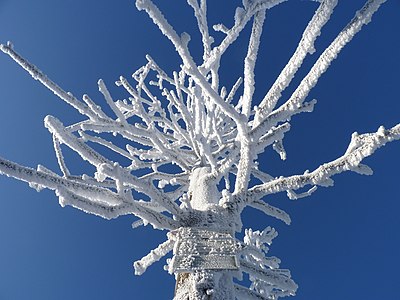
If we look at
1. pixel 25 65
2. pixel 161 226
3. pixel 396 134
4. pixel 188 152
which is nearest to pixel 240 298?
pixel 161 226

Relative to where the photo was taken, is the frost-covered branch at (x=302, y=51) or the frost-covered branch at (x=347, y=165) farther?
the frost-covered branch at (x=302, y=51)

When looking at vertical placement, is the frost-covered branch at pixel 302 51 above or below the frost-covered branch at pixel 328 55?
above

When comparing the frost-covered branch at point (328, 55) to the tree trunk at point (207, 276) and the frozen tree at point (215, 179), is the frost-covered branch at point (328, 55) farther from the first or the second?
the tree trunk at point (207, 276)

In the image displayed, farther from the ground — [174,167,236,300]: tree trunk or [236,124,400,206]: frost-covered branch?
[236,124,400,206]: frost-covered branch

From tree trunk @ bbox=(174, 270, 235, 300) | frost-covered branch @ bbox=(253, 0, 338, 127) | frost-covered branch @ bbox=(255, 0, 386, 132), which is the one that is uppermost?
frost-covered branch @ bbox=(253, 0, 338, 127)

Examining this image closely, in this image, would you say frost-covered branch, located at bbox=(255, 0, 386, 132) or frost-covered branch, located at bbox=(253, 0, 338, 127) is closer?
frost-covered branch, located at bbox=(255, 0, 386, 132)

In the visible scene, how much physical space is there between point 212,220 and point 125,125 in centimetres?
125

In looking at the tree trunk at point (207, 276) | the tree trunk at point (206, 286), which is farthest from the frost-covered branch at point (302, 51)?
the tree trunk at point (206, 286)

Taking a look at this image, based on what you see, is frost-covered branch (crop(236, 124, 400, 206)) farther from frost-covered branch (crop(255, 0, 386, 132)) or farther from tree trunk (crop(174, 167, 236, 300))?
frost-covered branch (crop(255, 0, 386, 132))

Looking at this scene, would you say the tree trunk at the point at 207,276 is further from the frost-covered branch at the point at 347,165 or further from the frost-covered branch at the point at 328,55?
the frost-covered branch at the point at 328,55

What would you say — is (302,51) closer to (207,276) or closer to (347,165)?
(347,165)

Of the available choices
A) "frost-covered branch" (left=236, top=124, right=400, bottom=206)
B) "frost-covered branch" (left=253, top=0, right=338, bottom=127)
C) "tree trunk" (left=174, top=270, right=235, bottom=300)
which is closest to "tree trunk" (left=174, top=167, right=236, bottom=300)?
"tree trunk" (left=174, top=270, right=235, bottom=300)

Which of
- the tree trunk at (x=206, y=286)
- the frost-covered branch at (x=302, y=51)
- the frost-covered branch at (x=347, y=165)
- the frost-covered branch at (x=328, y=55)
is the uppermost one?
the frost-covered branch at (x=302, y=51)

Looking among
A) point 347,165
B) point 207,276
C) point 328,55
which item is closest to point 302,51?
point 328,55
